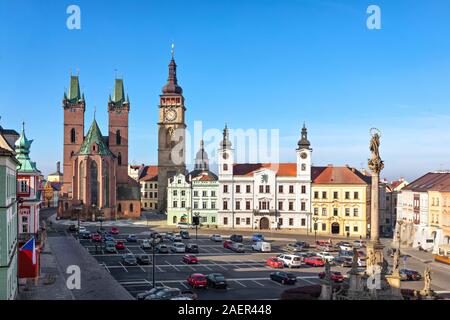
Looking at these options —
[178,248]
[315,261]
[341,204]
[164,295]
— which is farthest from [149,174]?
[164,295]

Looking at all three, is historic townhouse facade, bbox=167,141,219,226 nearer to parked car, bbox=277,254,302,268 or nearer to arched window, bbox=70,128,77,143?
arched window, bbox=70,128,77,143

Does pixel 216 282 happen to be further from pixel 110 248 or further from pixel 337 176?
pixel 337 176

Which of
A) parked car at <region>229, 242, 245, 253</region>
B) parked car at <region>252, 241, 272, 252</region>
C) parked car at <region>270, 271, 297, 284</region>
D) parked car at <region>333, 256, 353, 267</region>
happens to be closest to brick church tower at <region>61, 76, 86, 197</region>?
parked car at <region>229, 242, 245, 253</region>

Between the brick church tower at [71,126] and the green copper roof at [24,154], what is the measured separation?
61.3 metres

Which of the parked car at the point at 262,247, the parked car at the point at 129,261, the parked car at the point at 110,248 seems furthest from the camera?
the parked car at the point at 262,247

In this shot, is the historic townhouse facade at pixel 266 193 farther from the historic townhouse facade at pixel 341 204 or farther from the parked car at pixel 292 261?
the parked car at pixel 292 261

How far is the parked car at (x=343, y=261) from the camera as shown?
50.4m

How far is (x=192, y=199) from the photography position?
3342 inches

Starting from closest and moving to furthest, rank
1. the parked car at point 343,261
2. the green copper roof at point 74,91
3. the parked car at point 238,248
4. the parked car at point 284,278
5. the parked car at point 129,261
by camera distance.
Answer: the parked car at point 284,278 < the parked car at point 129,261 < the parked car at point 343,261 < the parked car at point 238,248 < the green copper roof at point 74,91

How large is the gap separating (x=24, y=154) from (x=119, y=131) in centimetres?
6522

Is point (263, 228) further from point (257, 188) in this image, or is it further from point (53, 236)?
point (53, 236)

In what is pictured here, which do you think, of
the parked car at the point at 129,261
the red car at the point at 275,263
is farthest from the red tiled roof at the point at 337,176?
the parked car at the point at 129,261
